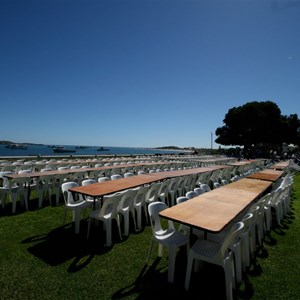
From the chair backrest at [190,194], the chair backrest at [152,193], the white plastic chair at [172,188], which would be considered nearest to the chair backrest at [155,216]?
the chair backrest at [190,194]

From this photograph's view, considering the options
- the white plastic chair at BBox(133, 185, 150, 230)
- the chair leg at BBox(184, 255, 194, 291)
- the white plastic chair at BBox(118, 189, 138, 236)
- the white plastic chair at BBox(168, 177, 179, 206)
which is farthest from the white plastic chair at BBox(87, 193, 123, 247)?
the white plastic chair at BBox(168, 177, 179, 206)

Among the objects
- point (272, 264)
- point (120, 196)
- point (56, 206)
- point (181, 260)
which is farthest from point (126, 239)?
point (56, 206)

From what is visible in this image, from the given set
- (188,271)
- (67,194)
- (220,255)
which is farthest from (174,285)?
(67,194)

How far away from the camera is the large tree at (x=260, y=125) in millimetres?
37688

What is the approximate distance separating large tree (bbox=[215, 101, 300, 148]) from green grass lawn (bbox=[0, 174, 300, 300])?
36679mm

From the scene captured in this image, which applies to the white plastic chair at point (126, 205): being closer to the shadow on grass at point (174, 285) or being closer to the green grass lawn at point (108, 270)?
the green grass lawn at point (108, 270)

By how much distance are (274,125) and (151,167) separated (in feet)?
108

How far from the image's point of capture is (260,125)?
124 feet

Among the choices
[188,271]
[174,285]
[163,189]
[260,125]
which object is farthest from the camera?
[260,125]

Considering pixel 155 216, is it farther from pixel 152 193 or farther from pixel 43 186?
pixel 43 186

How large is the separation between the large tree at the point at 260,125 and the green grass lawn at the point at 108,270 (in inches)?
1444

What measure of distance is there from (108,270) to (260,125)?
129 ft

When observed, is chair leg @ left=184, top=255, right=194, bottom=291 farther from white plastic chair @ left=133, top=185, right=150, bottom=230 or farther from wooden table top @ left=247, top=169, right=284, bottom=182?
wooden table top @ left=247, top=169, right=284, bottom=182

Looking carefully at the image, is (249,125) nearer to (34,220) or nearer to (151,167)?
(151,167)
